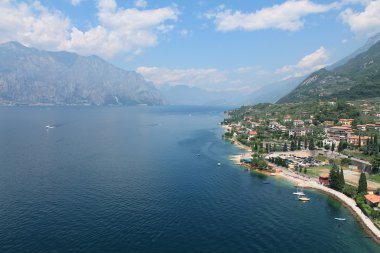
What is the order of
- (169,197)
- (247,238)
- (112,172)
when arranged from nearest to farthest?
(247,238)
(169,197)
(112,172)

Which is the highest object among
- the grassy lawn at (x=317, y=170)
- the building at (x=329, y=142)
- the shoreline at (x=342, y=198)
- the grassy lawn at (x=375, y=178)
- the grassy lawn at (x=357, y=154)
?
the building at (x=329, y=142)

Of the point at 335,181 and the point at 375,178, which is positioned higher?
the point at 335,181

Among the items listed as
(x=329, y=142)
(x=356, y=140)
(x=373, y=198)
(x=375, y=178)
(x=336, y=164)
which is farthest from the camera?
(x=329, y=142)

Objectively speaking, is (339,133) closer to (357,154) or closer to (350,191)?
(357,154)

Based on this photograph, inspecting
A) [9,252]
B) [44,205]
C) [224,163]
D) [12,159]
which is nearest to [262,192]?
[224,163]

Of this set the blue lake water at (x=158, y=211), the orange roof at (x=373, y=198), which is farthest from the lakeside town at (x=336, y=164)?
the blue lake water at (x=158, y=211)

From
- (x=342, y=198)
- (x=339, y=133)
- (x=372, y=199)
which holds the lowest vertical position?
(x=342, y=198)

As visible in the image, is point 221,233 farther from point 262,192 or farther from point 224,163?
point 224,163

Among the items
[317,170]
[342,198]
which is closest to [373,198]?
[342,198]

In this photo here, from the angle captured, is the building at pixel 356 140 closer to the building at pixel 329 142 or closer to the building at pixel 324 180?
the building at pixel 329 142
